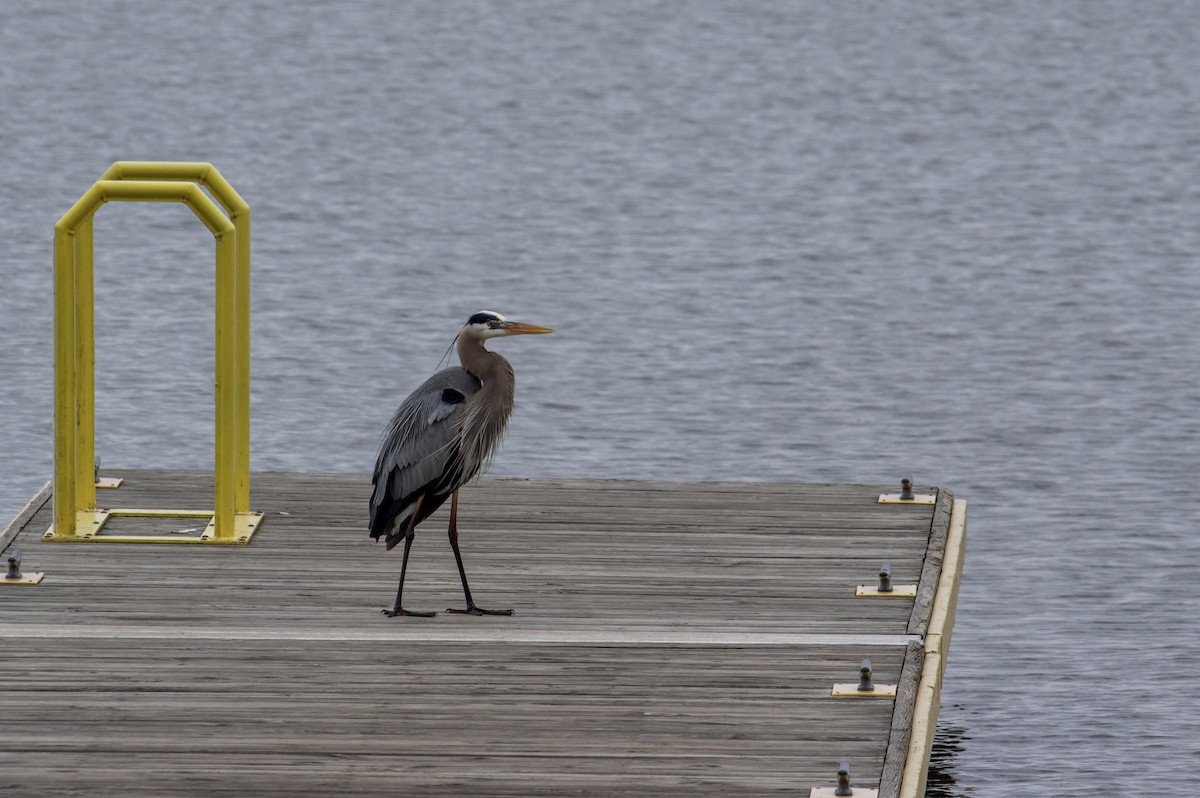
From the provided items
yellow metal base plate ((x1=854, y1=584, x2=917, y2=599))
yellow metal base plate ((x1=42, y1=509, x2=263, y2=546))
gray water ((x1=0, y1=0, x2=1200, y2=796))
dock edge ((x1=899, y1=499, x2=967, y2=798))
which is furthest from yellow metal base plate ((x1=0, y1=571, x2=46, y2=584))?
gray water ((x1=0, y1=0, x2=1200, y2=796))

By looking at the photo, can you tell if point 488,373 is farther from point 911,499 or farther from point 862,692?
point 911,499

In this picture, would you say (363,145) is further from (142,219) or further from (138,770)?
(138,770)

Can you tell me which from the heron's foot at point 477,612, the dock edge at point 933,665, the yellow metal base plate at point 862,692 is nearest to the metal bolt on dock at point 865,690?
the yellow metal base plate at point 862,692

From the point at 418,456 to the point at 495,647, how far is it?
3.47ft

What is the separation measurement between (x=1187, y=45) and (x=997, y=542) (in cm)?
2763

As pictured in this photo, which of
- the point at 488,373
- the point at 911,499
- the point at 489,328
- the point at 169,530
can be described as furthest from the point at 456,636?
the point at 911,499

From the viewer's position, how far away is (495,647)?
925 cm

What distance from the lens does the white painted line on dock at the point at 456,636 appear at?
9305mm

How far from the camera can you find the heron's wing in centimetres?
991

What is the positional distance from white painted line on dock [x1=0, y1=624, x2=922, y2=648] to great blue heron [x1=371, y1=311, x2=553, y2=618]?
0.42m

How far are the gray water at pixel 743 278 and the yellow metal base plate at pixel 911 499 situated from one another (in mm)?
1235

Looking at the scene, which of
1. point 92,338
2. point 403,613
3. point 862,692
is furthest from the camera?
point 92,338

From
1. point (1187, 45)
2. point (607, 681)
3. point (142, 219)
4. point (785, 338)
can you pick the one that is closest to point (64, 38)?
point (142, 219)

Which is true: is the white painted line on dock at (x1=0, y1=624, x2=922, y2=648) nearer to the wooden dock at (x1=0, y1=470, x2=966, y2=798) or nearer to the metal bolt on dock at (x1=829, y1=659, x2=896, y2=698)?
the wooden dock at (x1=0, y1=470, x2=966, y2=798)
